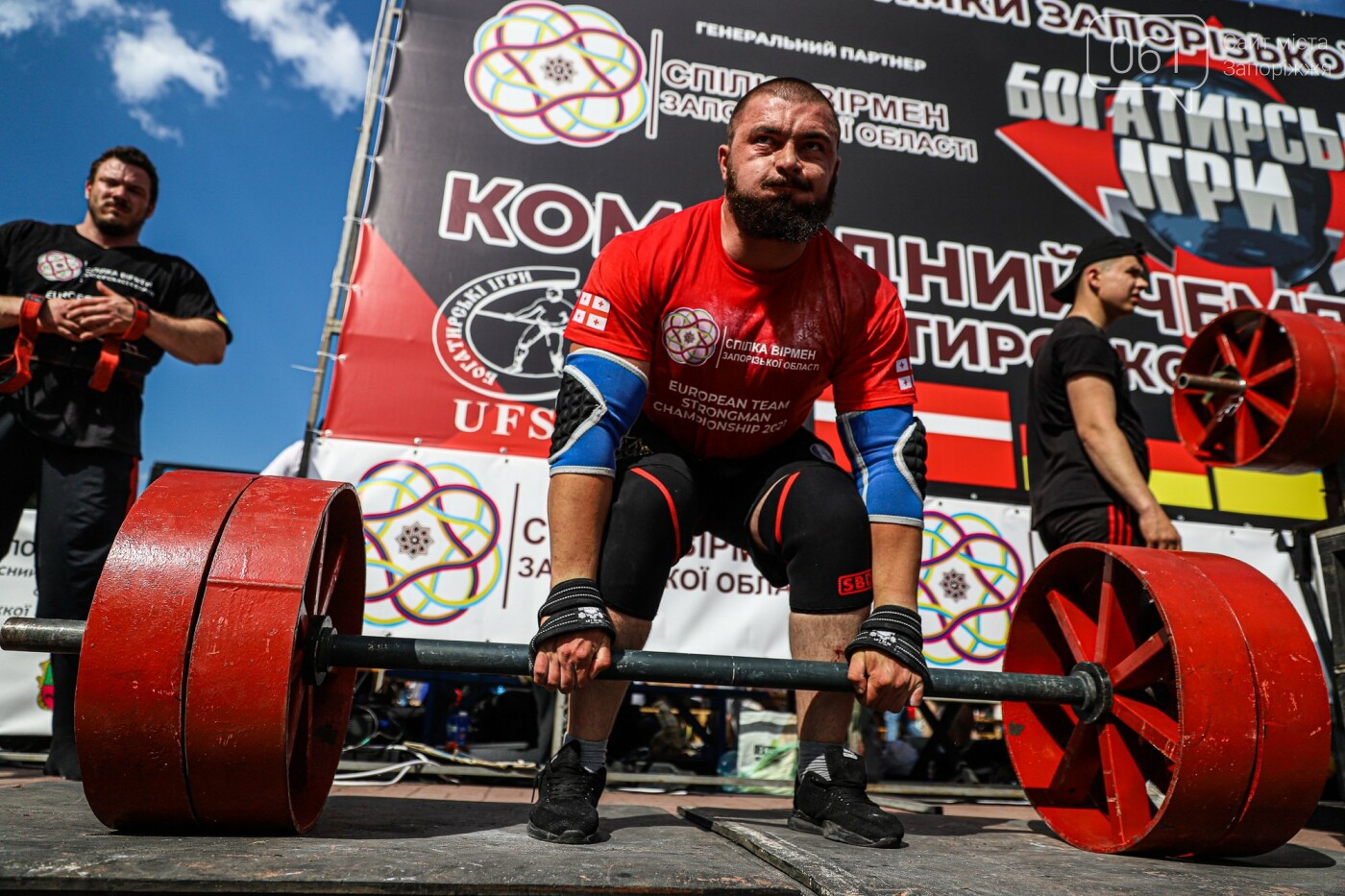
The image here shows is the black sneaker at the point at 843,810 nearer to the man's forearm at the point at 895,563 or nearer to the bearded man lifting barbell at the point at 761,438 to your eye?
the bearded man lifting barbell at the point at 761,438

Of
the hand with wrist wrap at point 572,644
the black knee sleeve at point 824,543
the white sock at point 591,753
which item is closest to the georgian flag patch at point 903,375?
the black knee sleeve at point 824,543

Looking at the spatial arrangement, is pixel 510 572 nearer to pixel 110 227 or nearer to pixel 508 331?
pixel 508 331

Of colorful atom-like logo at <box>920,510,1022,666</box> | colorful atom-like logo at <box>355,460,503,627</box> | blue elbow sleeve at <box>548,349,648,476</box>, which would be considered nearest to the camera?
blue elbow sleeve at <box>548,349,648,476</box>

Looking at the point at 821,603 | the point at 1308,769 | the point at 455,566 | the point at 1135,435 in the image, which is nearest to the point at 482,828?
the point at 821,603

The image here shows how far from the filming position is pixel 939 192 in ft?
14.0

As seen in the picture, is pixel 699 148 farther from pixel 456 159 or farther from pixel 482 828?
pixel 482 828

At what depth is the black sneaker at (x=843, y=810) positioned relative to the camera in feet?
5.18

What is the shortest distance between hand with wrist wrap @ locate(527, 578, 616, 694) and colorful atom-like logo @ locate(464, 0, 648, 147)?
295cm

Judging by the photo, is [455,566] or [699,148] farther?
[699,148]

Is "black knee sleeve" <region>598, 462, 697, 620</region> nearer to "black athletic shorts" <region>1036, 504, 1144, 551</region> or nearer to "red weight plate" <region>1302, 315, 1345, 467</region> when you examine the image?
"black athletic shorts" <region>1036, 504, 1144, 551</region>

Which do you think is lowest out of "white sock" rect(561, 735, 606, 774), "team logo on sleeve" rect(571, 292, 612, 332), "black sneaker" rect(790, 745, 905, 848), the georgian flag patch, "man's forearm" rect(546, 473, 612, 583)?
"black sneaker" rect(790, 745, 905, 848)

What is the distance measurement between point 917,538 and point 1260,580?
25.9 inches

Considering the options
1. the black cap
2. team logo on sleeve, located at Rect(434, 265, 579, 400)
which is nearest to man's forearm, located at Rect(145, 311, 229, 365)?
team logo on sleeve, located at Rect(434, 265, 579, 400)

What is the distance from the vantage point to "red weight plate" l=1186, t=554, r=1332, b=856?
5.06ft
